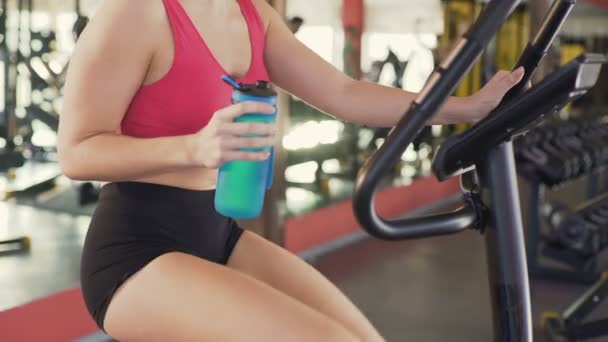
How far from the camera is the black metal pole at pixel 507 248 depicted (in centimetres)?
97

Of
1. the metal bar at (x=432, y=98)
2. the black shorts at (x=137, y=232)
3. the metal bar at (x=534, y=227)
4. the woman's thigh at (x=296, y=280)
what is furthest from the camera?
the metal bar at (x=534, y=227)

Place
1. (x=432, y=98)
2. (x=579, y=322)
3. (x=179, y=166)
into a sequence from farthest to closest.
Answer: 1. (x=579, y=322)
2. (x=179, y=166)
3. (x=432, y=98)

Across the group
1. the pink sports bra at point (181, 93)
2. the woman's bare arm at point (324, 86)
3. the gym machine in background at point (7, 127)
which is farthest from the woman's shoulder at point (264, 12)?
the gym machine in background at point (7, 127)

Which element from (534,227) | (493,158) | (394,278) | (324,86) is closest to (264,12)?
(324,86)

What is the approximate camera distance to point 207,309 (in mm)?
966

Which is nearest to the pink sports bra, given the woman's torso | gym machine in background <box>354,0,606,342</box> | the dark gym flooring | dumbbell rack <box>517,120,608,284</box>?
the woman's torso

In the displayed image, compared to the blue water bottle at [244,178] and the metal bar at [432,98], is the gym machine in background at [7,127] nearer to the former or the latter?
the blue water bottle at [244,178]

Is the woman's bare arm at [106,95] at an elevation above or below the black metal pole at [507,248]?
above

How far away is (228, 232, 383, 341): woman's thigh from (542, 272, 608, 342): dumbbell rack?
2024 mm

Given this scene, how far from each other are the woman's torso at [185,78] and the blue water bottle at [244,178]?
15cm

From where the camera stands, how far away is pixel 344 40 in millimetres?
6098

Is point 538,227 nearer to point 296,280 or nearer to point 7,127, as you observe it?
point 296,280

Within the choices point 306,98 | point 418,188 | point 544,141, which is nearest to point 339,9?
point 418,188

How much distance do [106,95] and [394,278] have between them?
3037 millimetres
